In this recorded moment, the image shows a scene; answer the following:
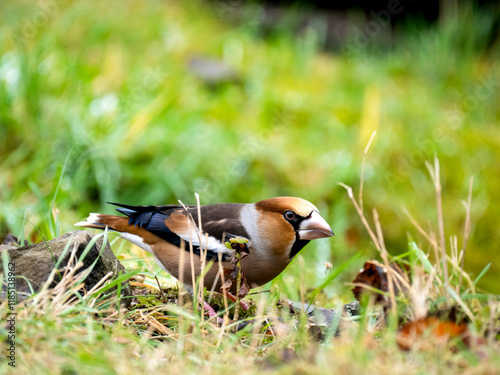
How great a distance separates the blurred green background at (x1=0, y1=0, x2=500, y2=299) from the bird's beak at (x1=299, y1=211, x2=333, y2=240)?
132cm

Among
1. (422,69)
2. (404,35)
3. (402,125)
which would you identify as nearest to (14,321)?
(402,125)

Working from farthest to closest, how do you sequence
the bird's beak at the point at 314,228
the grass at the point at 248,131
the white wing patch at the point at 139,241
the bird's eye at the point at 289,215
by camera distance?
the grass at the point at 248,131 → the white wing patch at the point at 139,241 → the bird's eye at the point at 289,215 → the bird's beak at the point at 314,228

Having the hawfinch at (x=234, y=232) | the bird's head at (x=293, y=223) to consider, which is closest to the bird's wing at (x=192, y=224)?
the hawfinch at (x=234, y=232)

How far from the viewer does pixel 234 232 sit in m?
3.03

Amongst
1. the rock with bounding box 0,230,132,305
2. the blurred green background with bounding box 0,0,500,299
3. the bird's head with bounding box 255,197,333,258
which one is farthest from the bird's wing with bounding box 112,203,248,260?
the blurred green background with bounding box 0,0,500,299

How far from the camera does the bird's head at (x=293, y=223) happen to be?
288cm

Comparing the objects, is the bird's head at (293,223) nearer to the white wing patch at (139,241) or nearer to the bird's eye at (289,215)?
the bird's eye at (289,215)

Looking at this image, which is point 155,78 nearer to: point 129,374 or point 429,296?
point 429,296

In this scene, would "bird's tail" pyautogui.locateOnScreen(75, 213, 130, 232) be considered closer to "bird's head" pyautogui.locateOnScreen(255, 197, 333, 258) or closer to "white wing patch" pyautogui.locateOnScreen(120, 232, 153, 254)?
"white wing patch" pyautogui.locateOnScreen(120, 232, 153, 254)

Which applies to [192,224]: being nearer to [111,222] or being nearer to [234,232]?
[234,232]

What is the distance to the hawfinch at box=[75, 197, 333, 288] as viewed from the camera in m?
2.89

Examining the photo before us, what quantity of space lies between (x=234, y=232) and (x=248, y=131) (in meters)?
3.58

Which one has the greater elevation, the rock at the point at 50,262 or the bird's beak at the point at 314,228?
the rock at the point at 50,262

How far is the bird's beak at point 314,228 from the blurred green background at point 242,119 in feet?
4.34
